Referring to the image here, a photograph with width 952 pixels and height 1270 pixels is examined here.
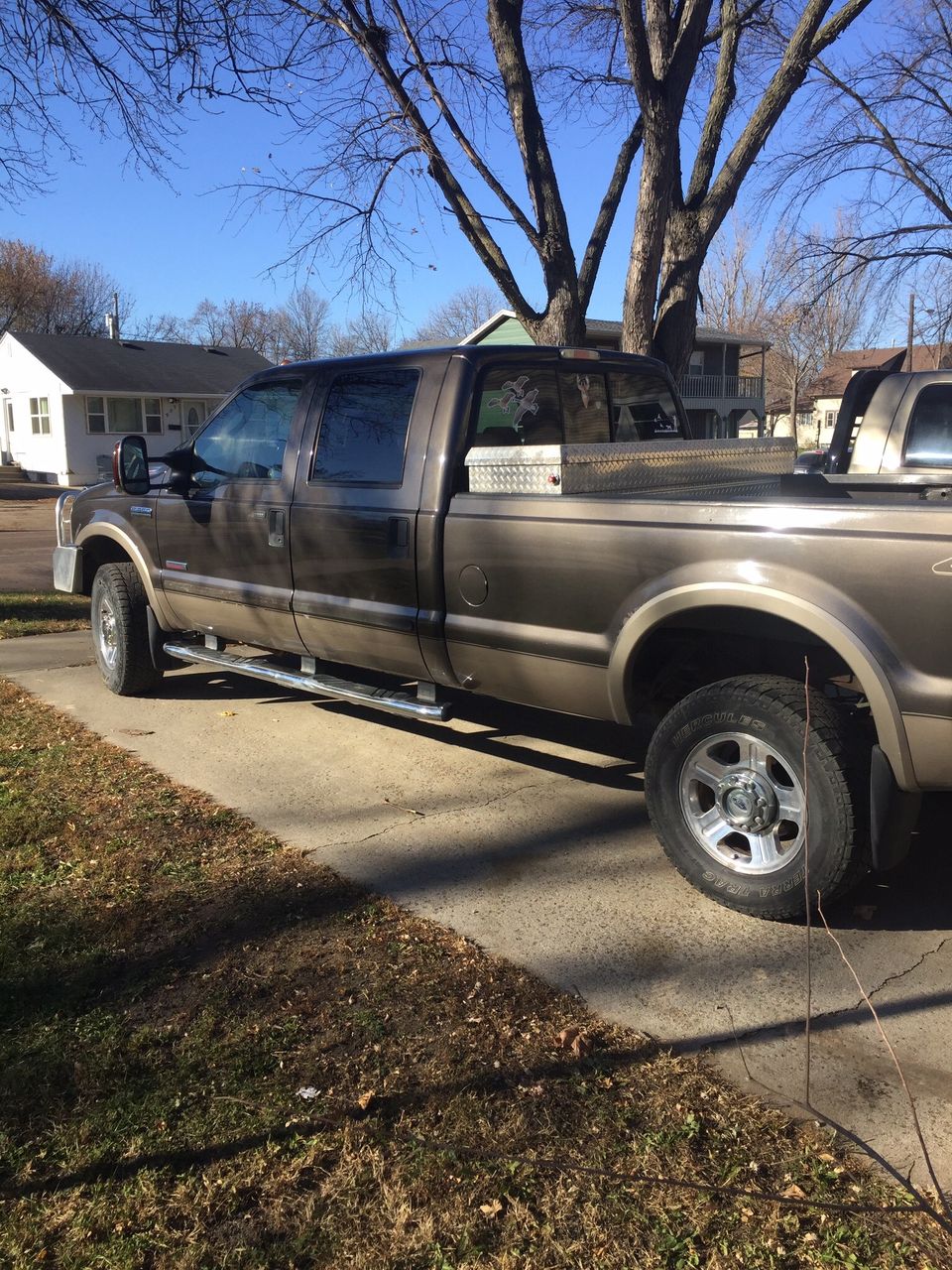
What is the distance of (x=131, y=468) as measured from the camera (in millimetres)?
6367

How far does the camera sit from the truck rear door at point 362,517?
4.94 metres

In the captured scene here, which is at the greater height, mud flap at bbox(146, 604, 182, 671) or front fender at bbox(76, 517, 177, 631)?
front fender at bbox(76, 517, 177, 631)

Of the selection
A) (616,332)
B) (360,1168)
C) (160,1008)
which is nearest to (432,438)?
(160,1008)

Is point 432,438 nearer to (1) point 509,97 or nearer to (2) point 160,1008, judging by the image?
(2) point 160,1008

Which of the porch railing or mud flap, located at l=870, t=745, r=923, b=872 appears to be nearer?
mud flap, located at l=870, t=745, r=923, b=872

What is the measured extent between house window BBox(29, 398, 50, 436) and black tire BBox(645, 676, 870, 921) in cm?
3476

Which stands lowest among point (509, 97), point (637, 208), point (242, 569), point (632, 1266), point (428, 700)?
point (632, 1266)

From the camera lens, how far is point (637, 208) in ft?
29.6

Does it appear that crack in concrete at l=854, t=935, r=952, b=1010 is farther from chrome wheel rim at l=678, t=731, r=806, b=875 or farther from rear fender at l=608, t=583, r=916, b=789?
rear fender at l=608, t=583, r=916, b=789

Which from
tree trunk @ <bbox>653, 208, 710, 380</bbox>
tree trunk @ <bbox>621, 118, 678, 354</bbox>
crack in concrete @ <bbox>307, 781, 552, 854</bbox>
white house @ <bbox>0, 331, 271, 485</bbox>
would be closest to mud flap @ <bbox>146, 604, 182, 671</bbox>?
crack in concrete @ <bbox>307, 781, 552, 854</bbox>

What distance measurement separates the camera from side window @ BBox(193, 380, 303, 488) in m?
5.81

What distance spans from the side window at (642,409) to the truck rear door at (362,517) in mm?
1241

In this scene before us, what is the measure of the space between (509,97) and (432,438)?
19.4 ft

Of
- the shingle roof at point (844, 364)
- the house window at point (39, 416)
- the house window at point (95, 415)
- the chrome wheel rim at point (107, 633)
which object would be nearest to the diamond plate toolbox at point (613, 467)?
the chrome wheel rim at point (107, 633)
